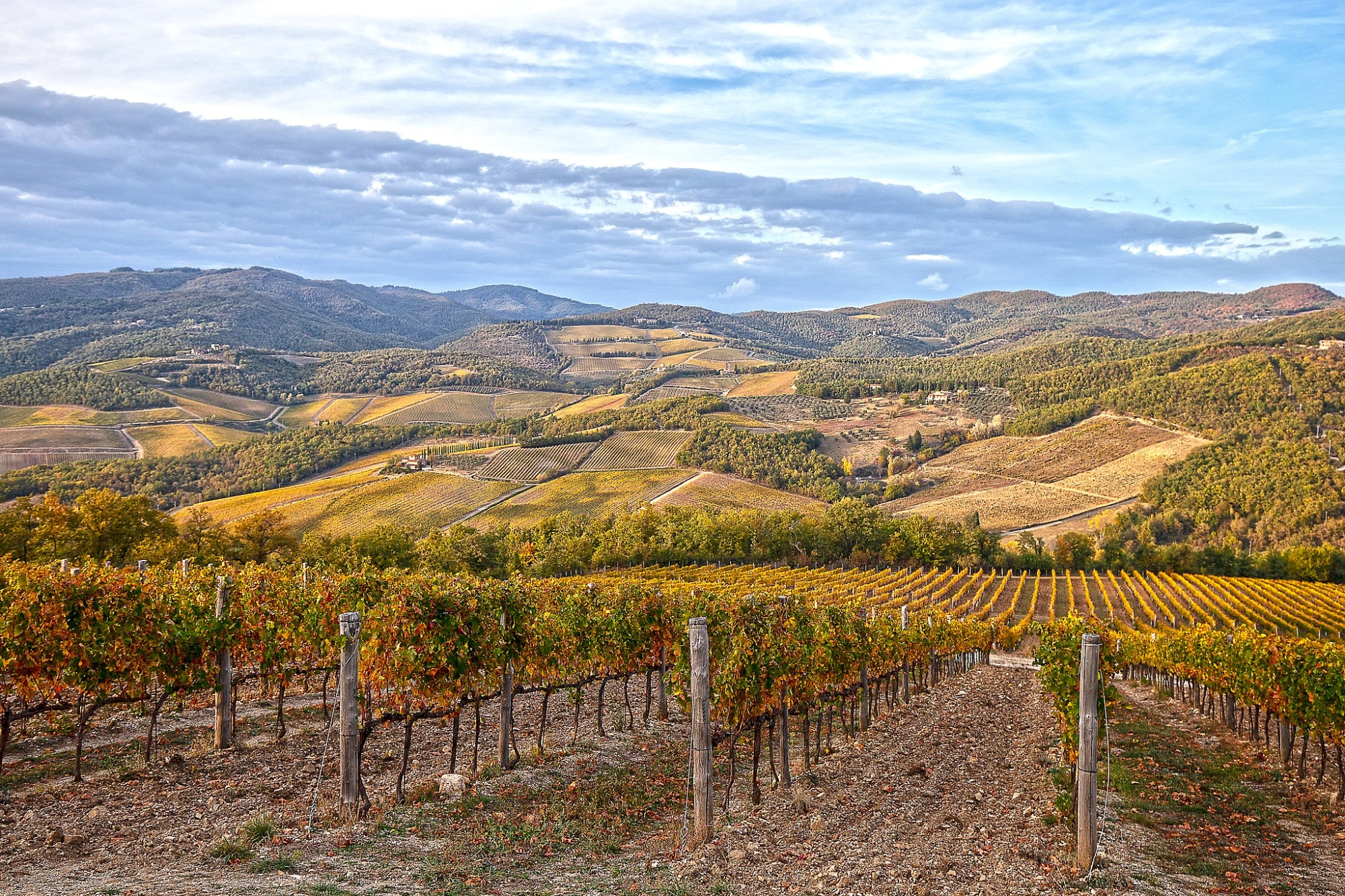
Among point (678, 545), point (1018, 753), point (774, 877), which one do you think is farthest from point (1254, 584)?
point (774, 877)

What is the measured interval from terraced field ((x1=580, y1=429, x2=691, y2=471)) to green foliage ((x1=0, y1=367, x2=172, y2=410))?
93355 mm

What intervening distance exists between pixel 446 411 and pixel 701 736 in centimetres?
17948

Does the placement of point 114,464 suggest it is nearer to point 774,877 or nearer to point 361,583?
point 361,583

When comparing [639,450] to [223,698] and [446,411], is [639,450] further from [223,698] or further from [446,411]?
[223,698]

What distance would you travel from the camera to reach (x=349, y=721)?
988cm

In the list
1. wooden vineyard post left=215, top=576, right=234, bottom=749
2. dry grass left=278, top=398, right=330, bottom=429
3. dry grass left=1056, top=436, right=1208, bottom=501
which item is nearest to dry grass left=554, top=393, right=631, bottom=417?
dry grass left=278, top=398, right=330, bottom=429

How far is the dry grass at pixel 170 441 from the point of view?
124 meters

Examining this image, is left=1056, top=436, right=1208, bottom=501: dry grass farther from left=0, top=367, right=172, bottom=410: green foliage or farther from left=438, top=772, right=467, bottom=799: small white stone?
left=0, top=367, right=172, bottom=410: green foliage

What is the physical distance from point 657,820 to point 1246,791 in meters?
11.6

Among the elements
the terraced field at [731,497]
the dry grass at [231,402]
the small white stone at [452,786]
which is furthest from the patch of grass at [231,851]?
the dry grass at [231,402]

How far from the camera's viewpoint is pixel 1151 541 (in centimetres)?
9550

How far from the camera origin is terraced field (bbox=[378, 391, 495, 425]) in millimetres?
171875

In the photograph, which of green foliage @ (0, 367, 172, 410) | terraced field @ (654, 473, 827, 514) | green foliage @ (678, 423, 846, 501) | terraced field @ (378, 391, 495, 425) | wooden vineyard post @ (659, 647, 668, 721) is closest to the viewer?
wooden vineyard post @ (659, 647, 668, 721)

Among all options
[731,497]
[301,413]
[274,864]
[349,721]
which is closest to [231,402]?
[301,413]
